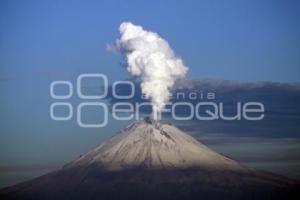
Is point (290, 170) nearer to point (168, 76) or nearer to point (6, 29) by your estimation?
point (168, 76)

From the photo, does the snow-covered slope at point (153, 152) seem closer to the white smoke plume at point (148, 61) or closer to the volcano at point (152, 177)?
the volcano at point (152, 177)

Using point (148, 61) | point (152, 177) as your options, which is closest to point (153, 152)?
Result: point (152, 177)

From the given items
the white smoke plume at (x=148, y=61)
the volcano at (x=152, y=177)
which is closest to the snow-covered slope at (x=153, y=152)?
the volcano at (x=152, y=177)

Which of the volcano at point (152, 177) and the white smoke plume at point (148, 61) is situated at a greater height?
the white smoke plume at point (148, 61)

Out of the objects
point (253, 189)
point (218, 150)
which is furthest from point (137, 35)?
point (253, 189)

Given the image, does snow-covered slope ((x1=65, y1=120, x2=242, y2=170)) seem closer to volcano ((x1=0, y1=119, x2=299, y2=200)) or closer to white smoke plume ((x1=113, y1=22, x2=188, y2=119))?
volcano ((x1=0, y1=119, x2=299, y2=200))

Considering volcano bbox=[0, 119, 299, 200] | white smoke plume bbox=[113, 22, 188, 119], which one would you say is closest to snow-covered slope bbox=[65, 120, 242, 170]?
volcano bbox=[0, 119, 299, 200]

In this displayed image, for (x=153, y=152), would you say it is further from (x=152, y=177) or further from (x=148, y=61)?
(x=148, y=61)
